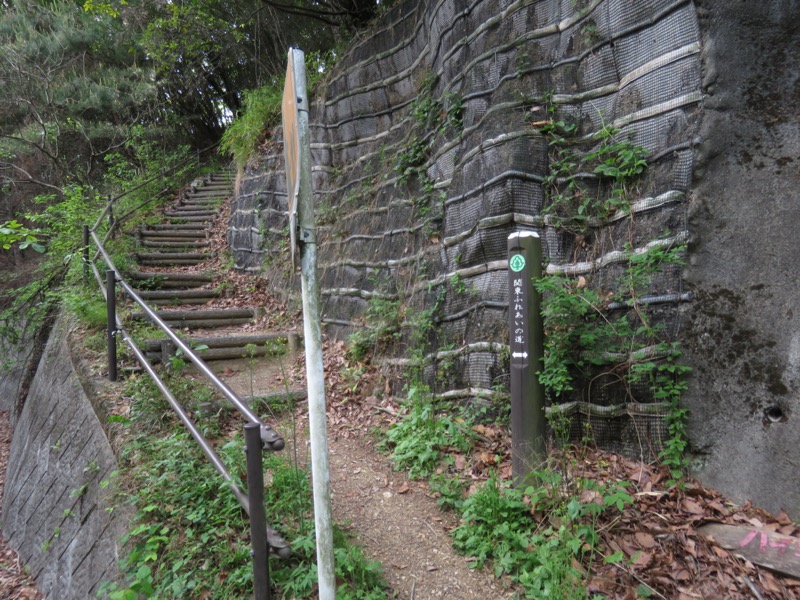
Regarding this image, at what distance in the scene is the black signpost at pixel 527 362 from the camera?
9.37ft

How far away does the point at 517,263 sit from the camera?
9.59ft

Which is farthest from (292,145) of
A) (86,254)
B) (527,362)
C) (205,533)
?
(86,254)

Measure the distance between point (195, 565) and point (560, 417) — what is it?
2.24 m

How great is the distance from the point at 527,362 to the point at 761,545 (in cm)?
139

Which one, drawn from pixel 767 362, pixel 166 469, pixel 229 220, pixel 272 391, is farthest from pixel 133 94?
pixel 767 362

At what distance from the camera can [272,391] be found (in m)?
4.76

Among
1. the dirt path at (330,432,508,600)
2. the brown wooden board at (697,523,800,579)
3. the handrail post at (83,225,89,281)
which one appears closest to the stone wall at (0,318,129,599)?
the handrail post at (83,225,89,281)

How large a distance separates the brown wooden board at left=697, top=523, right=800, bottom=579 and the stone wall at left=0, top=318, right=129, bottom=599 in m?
3.21

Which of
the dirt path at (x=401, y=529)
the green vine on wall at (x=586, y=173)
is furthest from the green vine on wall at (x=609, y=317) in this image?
the dirt path at (x=401, y=529)

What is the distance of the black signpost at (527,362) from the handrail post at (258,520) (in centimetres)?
163

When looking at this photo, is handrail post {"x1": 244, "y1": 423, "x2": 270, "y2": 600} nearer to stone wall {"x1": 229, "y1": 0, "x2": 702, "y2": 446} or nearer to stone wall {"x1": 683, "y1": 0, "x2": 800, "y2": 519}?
stone wall {"x1": 229, "y1": 0, "x2": 702, "y2": 446}

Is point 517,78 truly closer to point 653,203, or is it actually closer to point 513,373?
point 653,203

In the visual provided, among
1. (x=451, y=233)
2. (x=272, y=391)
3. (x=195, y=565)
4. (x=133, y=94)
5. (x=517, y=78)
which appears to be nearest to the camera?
(x=195, y=565)

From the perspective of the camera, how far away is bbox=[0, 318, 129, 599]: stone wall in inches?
116
